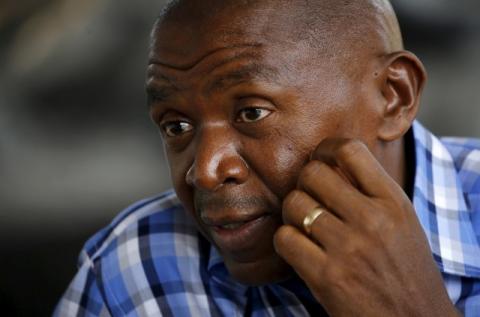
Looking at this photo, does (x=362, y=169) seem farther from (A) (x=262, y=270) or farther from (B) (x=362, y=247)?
(A) (x=262, y=270)

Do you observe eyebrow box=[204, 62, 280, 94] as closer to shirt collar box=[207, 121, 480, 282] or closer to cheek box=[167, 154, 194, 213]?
cheek box=[167, 154, 194, 213]

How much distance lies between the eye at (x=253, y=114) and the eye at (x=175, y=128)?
0.11 metres

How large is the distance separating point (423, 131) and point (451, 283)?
1.16 ft

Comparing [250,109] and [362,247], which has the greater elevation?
[250,109]

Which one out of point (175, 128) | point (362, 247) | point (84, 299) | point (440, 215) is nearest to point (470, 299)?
point (440, 215)

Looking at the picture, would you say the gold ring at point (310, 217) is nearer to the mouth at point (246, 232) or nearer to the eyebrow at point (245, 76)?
the mouth at point (246, 232)

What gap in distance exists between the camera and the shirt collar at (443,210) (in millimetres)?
1358

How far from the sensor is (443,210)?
1437mm

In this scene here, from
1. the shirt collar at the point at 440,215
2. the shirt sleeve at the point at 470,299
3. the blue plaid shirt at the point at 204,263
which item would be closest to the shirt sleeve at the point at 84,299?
the blue plaid shirt at the point at 204,263

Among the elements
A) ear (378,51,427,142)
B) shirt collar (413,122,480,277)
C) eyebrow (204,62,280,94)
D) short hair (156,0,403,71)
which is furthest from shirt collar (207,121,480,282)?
eyebrow (204,62,280,94)

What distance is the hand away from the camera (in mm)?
1108

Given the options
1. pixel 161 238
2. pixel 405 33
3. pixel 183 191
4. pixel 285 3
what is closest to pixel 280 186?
pixel 183 191

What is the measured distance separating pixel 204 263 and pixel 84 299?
0.25m

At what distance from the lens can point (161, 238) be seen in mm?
1552
